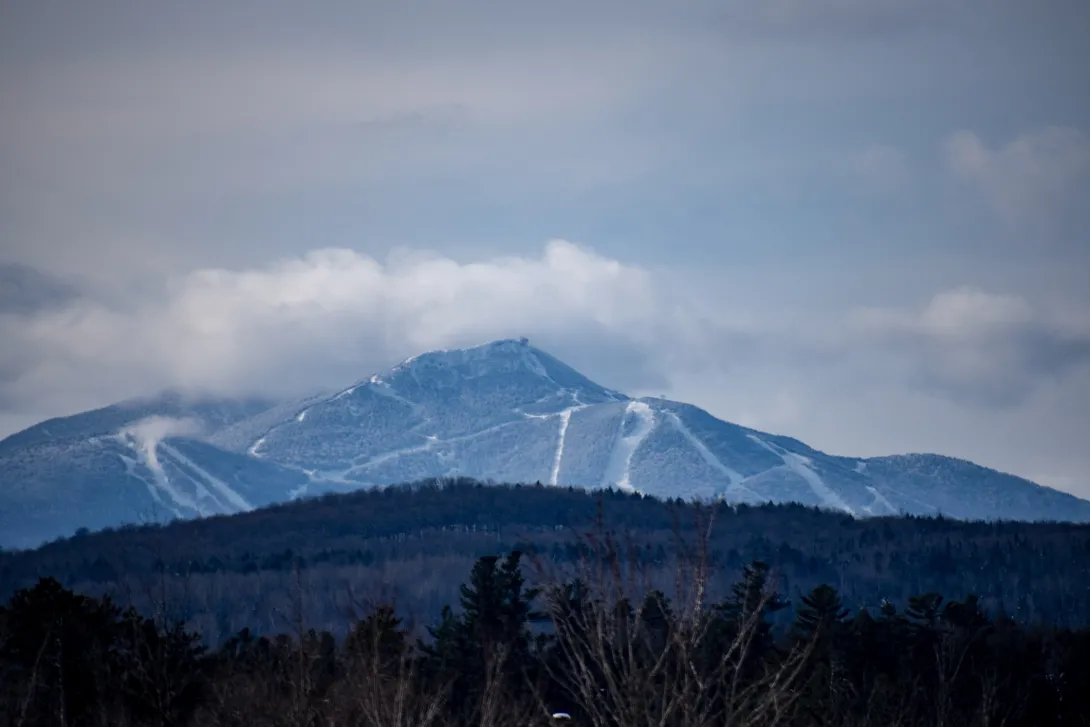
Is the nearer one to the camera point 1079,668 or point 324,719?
point 324,719

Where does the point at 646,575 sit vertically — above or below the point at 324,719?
above

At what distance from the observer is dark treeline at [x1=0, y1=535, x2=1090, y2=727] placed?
28531 millimetres

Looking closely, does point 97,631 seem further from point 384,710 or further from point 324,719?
point 384,710

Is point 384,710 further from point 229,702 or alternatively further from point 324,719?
point 229,702

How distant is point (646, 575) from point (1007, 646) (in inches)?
2045

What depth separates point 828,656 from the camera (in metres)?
57.8

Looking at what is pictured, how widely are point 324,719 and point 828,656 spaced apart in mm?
26279

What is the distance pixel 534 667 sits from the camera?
5981 centimetres

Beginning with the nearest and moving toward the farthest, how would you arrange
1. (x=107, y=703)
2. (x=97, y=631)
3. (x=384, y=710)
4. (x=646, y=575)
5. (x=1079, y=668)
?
(x=646, y=575) < (x=384, y=710) < (x=107, y=703) < (x=97, y=631) < (x=1079, y=668)

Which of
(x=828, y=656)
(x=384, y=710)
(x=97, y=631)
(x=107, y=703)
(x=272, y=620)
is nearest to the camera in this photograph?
(x=384, y=710)

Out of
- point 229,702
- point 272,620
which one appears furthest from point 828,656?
point 272,620

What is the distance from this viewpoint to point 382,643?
50.1 metres

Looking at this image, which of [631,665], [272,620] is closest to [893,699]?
[631,665]

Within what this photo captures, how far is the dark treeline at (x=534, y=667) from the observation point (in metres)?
28.5
